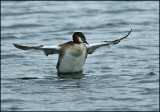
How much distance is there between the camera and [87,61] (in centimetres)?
1738

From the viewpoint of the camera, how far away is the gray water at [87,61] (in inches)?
492

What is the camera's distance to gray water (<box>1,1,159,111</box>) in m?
12.5

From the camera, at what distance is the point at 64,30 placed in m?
24.1

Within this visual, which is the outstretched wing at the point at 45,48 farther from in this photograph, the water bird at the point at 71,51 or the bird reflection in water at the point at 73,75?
the bird reflection in water at the point at 73,75

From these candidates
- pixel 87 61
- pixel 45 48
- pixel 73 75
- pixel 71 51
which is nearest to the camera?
pixel 71 51

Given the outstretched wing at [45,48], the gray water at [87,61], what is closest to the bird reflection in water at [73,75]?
the gray water at [87,61]

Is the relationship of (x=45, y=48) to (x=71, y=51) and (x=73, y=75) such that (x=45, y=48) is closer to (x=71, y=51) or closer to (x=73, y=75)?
(x=71, y=51)

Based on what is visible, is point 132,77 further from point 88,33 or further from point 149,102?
point 88,33

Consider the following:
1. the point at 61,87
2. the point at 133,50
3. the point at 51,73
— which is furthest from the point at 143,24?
the point at 61,87

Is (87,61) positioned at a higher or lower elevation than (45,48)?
lower

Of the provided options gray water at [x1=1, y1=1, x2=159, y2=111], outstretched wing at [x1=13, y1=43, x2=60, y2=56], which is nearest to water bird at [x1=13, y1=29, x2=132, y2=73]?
outstretched wing at [x1=13, y1=43, x2=60, y2=56]

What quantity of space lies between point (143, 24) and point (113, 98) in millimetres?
12367

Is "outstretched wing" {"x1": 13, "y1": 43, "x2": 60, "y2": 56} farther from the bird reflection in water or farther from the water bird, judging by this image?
the bird reflection in water

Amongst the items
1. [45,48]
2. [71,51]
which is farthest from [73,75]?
[45,48]
